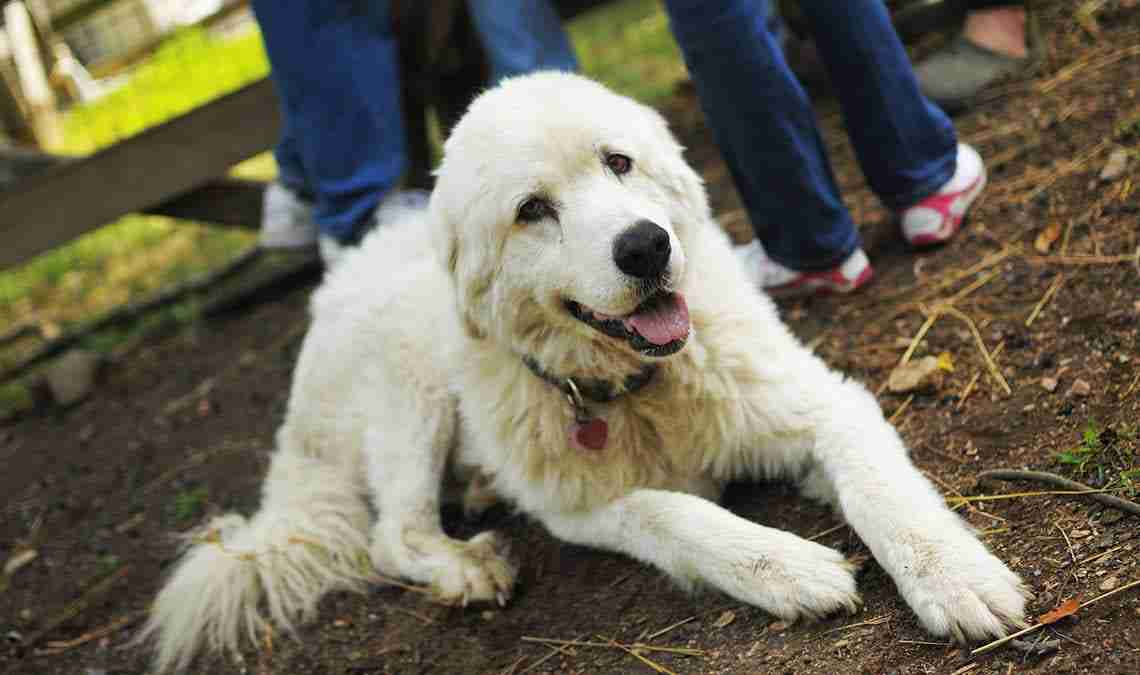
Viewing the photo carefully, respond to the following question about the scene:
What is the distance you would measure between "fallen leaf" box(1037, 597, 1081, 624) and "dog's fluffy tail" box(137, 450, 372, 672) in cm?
193

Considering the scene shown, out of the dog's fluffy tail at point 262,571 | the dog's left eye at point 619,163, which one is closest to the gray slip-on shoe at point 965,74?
the dog's left eye at point 619,163

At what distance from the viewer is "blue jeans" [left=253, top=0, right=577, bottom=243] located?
381 centimetres

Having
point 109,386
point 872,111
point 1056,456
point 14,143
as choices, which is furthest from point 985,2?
point 14,143

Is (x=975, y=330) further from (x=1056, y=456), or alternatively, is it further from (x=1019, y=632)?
(x=1019, y=632)

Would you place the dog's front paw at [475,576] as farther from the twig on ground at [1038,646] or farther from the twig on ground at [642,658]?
the twig on ground at [1038,646]

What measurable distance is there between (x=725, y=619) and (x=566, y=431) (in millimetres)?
674

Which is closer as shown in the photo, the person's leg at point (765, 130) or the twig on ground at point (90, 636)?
the person's leg at point (765, 130)

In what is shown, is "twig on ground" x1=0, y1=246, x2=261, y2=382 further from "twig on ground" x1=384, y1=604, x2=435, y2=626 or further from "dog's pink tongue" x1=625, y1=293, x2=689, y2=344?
"dog's pink tongue" x1=625, y1=293, x2=689, y2=344

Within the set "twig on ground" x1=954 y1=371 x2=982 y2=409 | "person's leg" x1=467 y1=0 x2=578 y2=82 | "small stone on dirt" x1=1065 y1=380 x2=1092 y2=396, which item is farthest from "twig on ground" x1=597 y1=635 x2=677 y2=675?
"person's leg" x1=467 y1=0 x2=578 y2=82

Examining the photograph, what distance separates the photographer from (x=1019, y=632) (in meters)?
1.88

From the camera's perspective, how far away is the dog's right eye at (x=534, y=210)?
2.47 m

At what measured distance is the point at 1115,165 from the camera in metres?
3.27

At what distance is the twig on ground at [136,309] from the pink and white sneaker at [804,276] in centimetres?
307

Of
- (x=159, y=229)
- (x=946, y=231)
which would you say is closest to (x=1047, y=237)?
(x=946, y=231)
